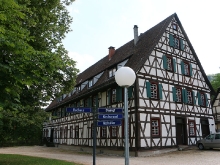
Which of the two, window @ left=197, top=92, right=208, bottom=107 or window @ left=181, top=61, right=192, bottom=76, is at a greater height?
window @ left=181, top=61, right=192, bottom=76

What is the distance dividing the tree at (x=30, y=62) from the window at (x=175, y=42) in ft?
31.3

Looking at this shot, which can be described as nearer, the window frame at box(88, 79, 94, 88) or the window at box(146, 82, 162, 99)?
the window at box(146, 82, 162, 99)

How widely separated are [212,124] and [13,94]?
2044cm

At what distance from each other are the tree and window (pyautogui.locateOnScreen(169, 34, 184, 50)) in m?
9.54

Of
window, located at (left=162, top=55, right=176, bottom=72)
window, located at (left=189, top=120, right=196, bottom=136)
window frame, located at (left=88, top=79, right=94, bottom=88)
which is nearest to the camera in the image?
window, located at (left=162, top=55, right=176, bottom=72)

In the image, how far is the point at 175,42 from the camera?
20.6m

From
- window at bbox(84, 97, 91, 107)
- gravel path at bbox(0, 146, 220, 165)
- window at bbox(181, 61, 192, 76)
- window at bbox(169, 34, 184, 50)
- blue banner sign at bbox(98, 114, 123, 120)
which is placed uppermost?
window at bbox(169, 34, 184, 50)

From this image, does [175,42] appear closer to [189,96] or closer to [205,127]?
[189,96]

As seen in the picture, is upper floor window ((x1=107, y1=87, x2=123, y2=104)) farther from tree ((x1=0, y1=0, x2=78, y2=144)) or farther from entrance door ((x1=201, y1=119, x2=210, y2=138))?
entrance door ((x1=201, y1=119, x2=210, y2=138))

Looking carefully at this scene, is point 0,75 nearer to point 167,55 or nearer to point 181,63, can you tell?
point 167,55

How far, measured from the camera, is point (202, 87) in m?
22.3

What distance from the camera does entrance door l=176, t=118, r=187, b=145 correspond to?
18719mm

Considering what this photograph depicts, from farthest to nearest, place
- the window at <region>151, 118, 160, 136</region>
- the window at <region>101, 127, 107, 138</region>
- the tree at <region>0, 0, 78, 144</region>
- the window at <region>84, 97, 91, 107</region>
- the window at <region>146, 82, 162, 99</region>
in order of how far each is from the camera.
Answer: the window at <region>84, 97, 91, 107</region> → the window at <region>101, 127, 107, 138</region> → the window at <region>146, 82, 162, 99</region> → the window at <region>151, 118, 160, 136</region> → the tree at <region>0, 0, 78, 144</region>

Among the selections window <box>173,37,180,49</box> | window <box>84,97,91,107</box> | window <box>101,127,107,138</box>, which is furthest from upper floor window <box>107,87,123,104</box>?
window <box>173,37,180,49</box>
